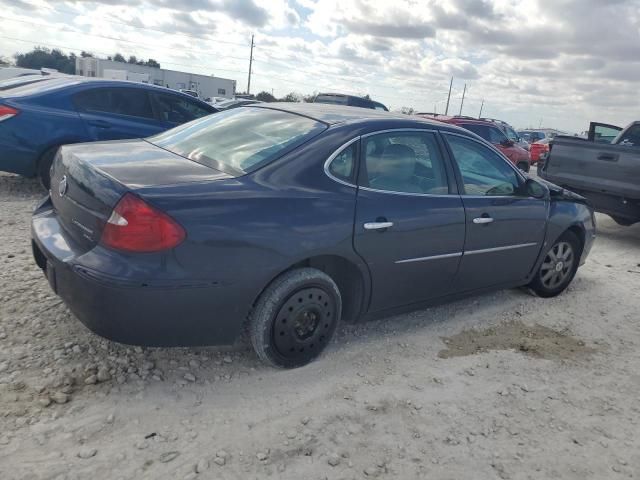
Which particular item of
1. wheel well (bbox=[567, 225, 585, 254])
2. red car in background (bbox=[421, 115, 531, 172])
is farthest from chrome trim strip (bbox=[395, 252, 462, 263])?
red car in background (bbox=[421, 115, 531, 172])

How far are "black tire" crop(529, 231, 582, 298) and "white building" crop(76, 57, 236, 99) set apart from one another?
5043 cm

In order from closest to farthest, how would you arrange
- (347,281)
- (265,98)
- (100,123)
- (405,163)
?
(347,281) < (405,163) < (100,123) < (265,98)

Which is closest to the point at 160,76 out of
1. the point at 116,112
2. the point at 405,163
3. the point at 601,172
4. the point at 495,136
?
the point at 495,136

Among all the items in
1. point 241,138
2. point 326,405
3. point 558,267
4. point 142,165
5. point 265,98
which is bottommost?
point 326,405

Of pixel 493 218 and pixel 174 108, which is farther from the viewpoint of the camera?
pixel 174 108

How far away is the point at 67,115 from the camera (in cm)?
652

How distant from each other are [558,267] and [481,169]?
1.51 metres

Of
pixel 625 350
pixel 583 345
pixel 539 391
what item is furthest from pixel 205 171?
pixel 625 350

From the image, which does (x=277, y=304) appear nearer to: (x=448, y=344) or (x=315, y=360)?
(x=315, y=360)

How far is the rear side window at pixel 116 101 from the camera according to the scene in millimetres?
6737

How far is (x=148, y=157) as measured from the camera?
318 cm

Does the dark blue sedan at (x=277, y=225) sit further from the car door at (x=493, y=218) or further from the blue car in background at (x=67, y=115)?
the blue car in background at (x=67, y=115)

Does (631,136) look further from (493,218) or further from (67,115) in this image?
(67,115)

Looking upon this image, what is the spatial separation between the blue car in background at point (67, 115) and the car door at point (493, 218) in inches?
192
